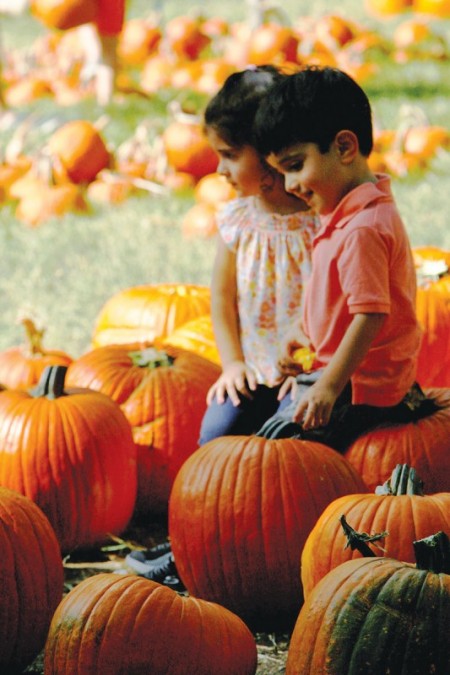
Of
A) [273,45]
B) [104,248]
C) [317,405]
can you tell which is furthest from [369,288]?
[273,45]

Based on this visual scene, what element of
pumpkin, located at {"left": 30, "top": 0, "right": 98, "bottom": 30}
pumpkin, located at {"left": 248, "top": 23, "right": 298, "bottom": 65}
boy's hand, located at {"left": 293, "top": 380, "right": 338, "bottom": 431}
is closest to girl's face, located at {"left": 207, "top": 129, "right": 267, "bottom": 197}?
boy's hand, located at {"left": 293, "top": 380, "right": 338, "bottom": 431}

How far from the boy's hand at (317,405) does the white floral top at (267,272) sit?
1.78 ft

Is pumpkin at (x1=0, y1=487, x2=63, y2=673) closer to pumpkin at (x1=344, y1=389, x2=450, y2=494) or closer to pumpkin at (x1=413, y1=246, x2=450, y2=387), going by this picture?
pumpkin at (x1=344, y1=389, x2=450, y2=494)

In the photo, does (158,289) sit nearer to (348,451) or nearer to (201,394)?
(201,394)

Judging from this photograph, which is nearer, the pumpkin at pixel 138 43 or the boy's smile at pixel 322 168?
the boy's smile at pixel 322 168

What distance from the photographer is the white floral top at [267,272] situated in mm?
3471

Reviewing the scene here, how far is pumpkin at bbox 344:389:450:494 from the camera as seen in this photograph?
3098 mm

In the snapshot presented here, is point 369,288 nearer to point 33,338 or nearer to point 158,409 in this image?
point 158,409

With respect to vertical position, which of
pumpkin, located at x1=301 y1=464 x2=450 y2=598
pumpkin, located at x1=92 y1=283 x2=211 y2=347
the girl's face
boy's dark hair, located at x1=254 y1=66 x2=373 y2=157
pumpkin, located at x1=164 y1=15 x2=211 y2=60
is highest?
pumpkin, located at x1=164 y1=15 x2=211 y2=60

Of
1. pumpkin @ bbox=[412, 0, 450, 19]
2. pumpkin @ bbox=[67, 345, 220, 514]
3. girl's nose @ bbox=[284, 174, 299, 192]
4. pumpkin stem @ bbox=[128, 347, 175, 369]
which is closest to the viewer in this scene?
girl's nose @ bbox=[284, 174, 299, 192]

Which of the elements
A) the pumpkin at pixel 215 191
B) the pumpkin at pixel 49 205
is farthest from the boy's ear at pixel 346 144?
the pumpkin at pixel 49 205

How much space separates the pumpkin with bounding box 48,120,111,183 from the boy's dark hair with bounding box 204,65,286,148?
14.2ft

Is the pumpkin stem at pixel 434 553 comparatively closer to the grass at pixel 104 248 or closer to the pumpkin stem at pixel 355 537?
the pumpkin stem at pixel 355 537

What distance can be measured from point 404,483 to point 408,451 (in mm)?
486
